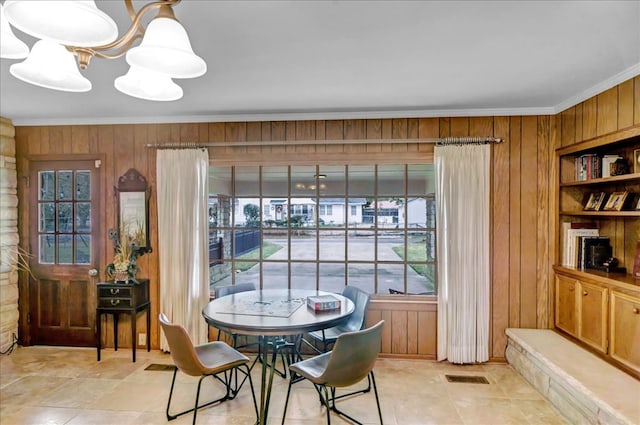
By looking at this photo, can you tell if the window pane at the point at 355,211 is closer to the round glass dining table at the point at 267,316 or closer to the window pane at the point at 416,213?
the window pane at the point at 416,213

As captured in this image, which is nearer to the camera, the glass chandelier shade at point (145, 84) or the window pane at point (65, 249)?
the glass chandelier shade at point (145, 84)

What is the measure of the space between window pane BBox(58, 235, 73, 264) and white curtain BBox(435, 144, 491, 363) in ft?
12.6

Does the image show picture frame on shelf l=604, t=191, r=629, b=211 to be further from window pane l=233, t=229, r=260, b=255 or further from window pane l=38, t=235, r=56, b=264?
window pane l=38, t=235, r=56, b=264

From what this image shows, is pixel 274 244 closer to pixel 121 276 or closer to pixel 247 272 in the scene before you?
pixel 247 272

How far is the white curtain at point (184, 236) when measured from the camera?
3541mm

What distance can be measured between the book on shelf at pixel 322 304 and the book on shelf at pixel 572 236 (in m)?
2.11

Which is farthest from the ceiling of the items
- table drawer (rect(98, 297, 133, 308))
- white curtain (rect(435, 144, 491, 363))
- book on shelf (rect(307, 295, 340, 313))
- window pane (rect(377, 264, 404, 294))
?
table drawer (rect(98, 297, 133, 308))

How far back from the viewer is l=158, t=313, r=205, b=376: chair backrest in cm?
221

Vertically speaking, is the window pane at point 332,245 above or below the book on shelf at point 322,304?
above

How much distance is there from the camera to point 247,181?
3.72m

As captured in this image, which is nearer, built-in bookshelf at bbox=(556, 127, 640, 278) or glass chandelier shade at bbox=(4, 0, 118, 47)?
glass chandelier shade at bbox=(4, 0, 118, 47)

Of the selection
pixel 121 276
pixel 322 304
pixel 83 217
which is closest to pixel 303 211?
pixel 322 304

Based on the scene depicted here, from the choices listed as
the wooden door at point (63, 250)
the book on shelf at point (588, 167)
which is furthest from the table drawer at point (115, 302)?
the book on shelf at point (588, 167)

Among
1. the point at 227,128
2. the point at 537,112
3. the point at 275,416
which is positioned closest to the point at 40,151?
the point at 227,128
